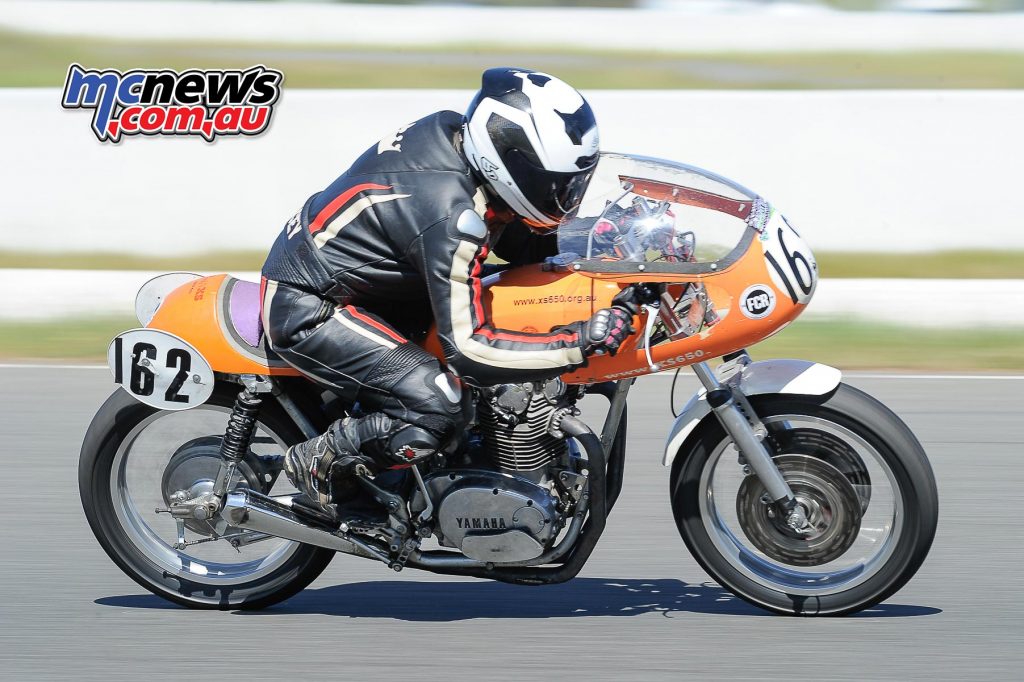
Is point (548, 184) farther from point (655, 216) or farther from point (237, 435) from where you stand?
point (237, 435)

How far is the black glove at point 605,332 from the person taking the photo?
4000 mm

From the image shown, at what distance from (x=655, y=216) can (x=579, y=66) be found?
12686 millimetres

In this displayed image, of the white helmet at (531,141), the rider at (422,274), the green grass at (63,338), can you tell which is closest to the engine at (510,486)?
the rider at (422,274)

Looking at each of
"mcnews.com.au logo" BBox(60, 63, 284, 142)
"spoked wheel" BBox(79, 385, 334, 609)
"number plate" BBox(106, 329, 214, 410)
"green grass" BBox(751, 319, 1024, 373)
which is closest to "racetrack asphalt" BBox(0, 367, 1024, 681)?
"spoked wheel" BBox(79, 385, 334, 609)

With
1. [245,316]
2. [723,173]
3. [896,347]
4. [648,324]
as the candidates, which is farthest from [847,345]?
[245,316]

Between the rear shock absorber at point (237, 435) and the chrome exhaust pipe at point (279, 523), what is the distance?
6 centimetres

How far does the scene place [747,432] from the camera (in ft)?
14.3

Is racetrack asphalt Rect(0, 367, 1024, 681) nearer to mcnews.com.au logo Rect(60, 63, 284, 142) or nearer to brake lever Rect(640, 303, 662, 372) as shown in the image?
brake lever Rect(640, 303, 662, 372)

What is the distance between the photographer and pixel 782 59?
16922 mm

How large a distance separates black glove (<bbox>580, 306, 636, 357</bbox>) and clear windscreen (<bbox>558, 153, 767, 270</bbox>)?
0.18 meters

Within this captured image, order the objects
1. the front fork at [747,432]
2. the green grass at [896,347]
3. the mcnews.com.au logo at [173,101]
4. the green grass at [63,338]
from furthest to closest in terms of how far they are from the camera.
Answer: the mcnews.com.au logo at [173,101] < the green grass at [63,338] < the green grass at [896,347] < the front fork at [747,432]

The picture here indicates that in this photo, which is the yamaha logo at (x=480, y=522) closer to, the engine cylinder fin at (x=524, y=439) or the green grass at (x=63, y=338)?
the engine cylinder fin at (x=524, y=439)

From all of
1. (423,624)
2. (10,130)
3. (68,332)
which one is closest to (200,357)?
(423,624)

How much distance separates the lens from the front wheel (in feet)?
14.2
